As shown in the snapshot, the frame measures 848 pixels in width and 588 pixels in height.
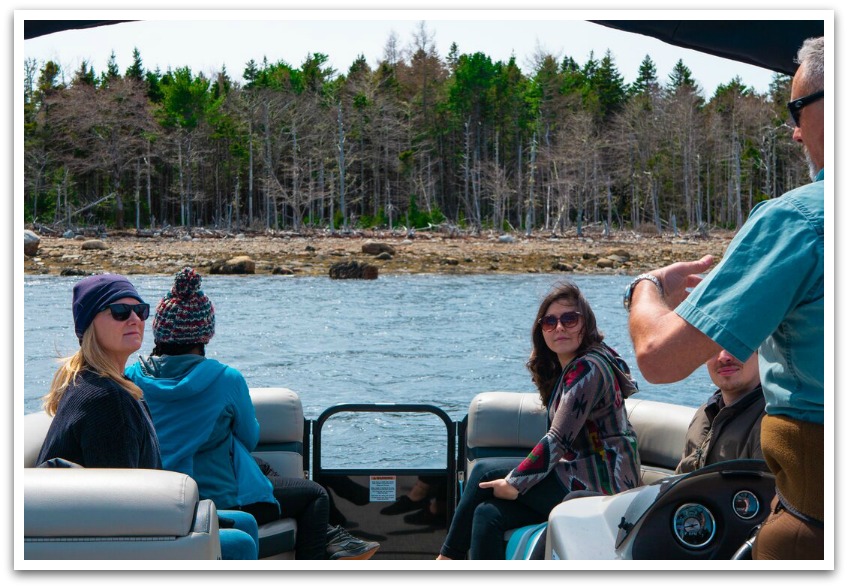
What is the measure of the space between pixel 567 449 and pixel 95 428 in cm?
120

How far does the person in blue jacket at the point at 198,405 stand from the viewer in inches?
109

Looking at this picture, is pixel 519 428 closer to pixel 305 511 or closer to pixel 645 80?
pixel 305 511

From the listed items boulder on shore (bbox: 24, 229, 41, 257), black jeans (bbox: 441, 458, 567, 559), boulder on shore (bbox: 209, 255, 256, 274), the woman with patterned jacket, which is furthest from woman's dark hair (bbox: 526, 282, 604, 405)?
boulder on shore (bbox: 24, 229, 41, 257)

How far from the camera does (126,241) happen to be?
109 feet

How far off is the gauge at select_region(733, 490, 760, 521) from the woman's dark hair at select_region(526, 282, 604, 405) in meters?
1.06

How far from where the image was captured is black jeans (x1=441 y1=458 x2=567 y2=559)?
2736mm

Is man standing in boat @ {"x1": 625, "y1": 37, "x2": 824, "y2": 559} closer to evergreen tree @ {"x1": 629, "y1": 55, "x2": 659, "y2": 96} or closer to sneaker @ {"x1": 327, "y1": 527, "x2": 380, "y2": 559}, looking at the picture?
sneaker @ {"x1": 327, "y1": 527, "x2": 380, "y2": 559}

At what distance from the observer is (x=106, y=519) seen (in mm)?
1869

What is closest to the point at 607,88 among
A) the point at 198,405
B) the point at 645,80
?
the point at 645,80

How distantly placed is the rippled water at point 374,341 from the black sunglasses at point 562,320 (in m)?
4.82

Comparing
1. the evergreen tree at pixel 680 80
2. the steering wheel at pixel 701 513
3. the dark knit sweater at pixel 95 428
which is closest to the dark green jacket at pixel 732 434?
the steering wheel at pixel 701 513

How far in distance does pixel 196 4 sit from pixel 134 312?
0.73 m

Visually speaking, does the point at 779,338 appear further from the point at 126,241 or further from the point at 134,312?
the point at 126,241

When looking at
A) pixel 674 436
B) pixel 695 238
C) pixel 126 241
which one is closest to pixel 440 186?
pixel 695 238
